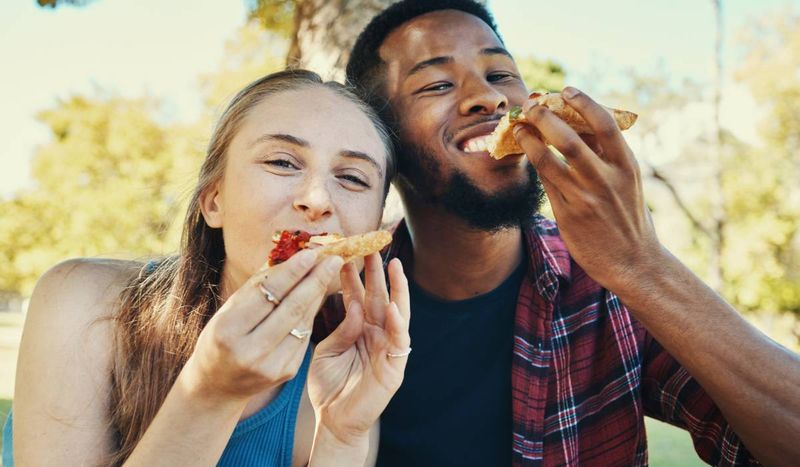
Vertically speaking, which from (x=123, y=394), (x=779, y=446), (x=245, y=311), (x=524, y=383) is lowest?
(x=123, y=394)

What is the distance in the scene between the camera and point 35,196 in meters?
24.8

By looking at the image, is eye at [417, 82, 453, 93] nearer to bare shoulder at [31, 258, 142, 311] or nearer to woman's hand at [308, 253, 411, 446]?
woman's hand at [308, 253, 411, 446]

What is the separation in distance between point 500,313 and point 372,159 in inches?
50.0

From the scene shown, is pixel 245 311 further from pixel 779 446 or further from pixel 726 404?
pixel 779 446

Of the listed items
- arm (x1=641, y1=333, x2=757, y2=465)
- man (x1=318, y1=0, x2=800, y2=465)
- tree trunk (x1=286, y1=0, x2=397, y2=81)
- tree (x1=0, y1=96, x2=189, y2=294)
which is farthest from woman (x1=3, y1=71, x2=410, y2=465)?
tree (x1=0, y1=96, x2=189, y2=294)

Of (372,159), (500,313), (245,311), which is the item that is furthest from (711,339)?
(245,311)

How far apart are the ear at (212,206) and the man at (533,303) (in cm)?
93

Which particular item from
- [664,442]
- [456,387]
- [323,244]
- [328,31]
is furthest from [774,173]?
[323,244]

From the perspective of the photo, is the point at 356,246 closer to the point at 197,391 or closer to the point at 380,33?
the point at 197,391

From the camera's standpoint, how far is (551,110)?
7.97 feet

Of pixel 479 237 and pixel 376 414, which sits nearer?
pixel 376 414

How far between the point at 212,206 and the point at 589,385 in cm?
211

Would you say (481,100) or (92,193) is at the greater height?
(481,100)

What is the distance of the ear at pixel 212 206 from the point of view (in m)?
2.72
